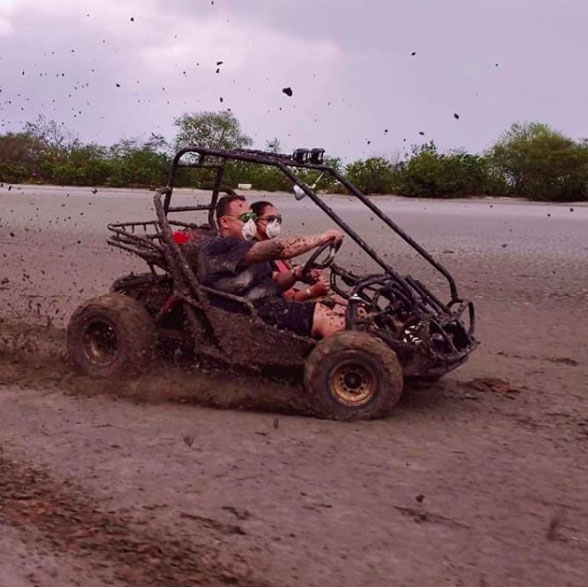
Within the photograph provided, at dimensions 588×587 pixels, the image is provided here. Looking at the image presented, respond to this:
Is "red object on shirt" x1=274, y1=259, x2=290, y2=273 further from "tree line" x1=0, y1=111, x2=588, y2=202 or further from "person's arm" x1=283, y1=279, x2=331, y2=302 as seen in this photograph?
"tree line" x1=0, y1=111, x2=588, y2=202

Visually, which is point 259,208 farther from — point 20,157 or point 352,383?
point 20,157

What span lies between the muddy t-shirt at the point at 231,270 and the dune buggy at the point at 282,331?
72 millimetres

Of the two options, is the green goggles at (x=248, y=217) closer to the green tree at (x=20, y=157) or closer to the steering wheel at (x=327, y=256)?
the steering wheel at (x=327, y=256)

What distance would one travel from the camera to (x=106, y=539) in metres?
4.38

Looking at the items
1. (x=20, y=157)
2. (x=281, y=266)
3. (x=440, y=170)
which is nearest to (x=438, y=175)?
(x=440, y=170)

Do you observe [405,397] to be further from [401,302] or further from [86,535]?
[86,535]

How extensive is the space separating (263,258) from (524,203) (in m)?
28.8

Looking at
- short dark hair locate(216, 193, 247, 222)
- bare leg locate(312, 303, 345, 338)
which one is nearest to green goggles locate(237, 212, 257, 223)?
short dark hair locate(216, 193, 247, 222)

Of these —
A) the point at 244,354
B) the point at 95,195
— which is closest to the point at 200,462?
the point at 244,354

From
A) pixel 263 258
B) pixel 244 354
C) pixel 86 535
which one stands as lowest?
pixel 86 535

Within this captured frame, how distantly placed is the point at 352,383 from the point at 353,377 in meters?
0.04

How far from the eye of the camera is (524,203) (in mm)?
34531

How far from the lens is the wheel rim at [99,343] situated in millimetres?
7160

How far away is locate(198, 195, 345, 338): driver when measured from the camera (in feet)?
21.7
